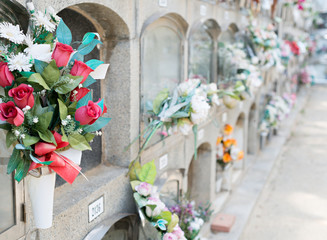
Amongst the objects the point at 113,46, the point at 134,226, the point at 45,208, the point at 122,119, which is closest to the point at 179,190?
the point at 134,226

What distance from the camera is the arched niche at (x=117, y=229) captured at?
2.36 m

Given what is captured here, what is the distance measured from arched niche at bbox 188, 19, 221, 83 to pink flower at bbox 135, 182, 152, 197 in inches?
54.9

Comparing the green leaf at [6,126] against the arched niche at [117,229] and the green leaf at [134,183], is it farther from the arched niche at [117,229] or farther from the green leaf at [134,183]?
the green leaf at [134,183]

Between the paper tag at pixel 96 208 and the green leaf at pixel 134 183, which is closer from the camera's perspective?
the paper tag at pixel 96 208

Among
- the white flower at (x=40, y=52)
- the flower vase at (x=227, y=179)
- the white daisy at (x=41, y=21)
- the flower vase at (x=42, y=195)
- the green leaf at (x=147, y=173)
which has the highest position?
the white daisy at (x=41, y=21)

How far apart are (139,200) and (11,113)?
1.40 metres

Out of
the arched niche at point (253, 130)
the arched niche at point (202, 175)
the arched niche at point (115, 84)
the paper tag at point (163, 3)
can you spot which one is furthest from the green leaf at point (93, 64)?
the arched niche at point (253, 130)

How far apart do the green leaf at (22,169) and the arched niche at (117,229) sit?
35.2 inches

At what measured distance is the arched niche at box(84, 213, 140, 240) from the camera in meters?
2.36

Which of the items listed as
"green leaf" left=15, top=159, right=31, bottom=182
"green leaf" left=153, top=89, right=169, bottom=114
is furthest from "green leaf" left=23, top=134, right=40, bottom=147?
"green leaf" left=153, top=89, right=169, bottom=114

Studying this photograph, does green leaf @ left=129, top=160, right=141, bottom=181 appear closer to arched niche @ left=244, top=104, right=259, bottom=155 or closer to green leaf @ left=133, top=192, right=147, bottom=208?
green leaf @ left=133, top=192, right=147, bottom=208

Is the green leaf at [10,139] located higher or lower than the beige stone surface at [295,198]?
higher

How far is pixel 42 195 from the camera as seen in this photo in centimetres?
171

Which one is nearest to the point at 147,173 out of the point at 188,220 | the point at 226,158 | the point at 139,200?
the point at 139,200
